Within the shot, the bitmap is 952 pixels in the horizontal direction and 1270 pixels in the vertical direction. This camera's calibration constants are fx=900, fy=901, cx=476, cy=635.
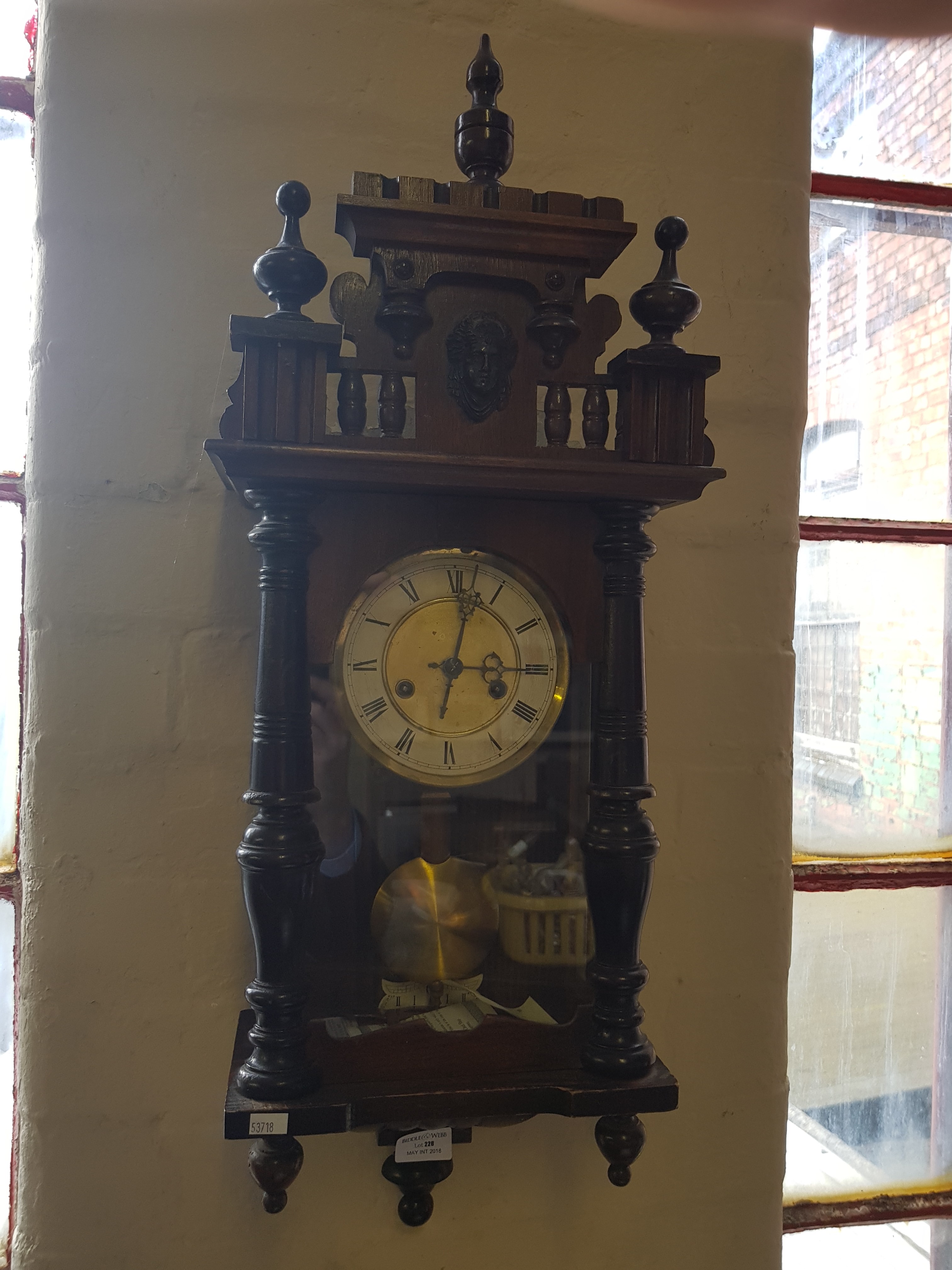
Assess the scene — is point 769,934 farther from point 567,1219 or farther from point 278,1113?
point 278,1113

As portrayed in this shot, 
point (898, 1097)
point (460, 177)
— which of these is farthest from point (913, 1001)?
point (460, 177)

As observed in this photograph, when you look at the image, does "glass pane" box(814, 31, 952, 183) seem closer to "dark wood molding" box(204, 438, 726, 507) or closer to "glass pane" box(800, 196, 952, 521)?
"glass pane" box(800, 196, 952, 521)

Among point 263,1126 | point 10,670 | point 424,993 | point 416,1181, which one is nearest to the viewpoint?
point 263,1126

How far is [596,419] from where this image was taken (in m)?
0.85

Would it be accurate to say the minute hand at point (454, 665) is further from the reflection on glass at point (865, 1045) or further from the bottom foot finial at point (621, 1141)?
the reflection on glass at point (865, 1045)

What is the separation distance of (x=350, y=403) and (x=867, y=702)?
0.89 m

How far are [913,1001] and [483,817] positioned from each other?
82 centimetres

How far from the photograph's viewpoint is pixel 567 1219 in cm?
108

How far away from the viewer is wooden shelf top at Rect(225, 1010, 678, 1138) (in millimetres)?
809

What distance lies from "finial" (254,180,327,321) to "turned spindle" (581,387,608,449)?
27 centimetres

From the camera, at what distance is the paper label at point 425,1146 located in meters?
0.96

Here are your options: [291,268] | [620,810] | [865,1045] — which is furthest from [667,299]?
[865,1045]

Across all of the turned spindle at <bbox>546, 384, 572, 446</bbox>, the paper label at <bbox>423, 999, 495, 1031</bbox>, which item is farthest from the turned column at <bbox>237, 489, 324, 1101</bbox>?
the turned spindle at <bbox>546, 384, 572, 446</bbox>

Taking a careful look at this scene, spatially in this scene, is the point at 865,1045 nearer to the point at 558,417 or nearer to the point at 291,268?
the point at 558,417
